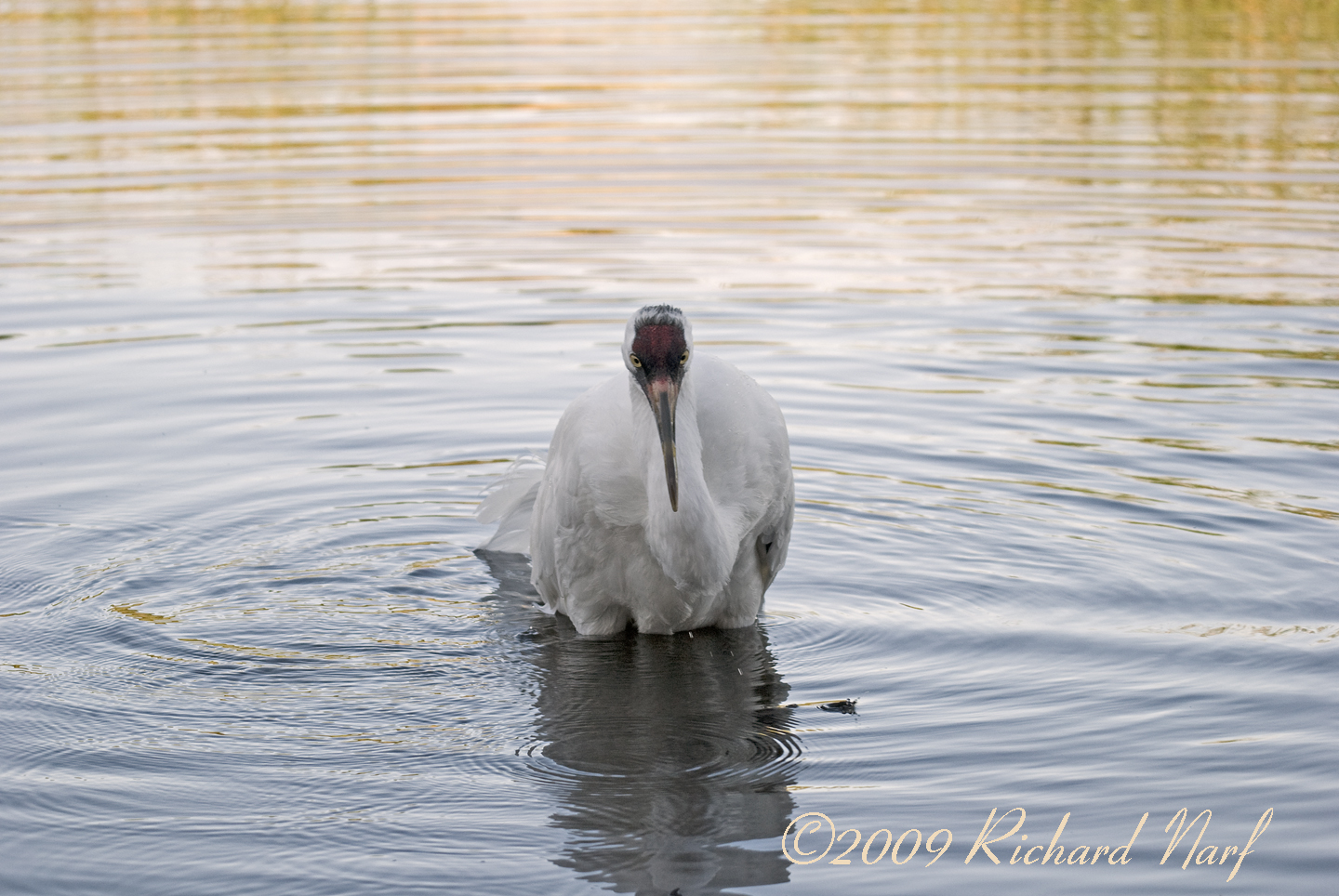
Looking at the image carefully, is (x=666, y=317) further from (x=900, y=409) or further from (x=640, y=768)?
(x=900, y=409)

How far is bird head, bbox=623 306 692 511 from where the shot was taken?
6.00 metres

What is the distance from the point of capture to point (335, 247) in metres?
14.4

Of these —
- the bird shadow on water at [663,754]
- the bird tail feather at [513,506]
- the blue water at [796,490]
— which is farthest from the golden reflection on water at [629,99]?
the bird shadow on water at [663,754]

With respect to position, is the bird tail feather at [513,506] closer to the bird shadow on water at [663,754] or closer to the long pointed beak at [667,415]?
the bird shadow on water at [663,754]

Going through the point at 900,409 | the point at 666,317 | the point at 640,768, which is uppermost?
the point at 666,317

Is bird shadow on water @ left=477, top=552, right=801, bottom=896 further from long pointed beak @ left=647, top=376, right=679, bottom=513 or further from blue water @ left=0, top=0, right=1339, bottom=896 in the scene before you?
long pointed beak @ left=647, top=376, right=679, bottom=513

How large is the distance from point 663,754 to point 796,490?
303 centimetres

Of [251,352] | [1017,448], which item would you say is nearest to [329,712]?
[1017,448]

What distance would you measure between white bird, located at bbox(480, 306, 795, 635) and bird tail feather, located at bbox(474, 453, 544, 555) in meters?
0.65

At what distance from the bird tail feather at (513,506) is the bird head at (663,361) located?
5.83 ft

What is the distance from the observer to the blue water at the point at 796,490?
17.3ft

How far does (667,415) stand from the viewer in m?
5.99

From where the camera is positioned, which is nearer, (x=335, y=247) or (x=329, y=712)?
(x=329, y=712)

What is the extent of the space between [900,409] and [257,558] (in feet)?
→ 13.1
